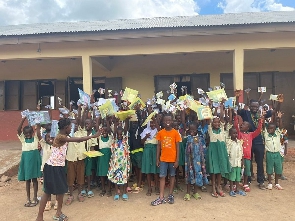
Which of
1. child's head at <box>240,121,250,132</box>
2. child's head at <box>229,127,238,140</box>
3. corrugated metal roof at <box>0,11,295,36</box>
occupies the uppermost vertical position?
corrugated metal roof at <box>0,11,295,36</box>

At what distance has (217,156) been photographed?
3.99 m

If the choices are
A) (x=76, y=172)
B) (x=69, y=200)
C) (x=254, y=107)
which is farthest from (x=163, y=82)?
(x=69, y=200)

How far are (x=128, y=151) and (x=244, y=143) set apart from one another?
1.88 meters

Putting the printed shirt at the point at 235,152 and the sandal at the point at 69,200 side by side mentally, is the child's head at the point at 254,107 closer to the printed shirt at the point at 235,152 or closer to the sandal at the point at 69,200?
the printed shirt at the point at 235,152

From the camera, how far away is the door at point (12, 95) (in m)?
9.32

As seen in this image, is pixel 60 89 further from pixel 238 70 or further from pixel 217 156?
pixel 217 156

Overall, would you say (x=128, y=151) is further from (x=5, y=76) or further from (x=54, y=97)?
(x=5, y=76)

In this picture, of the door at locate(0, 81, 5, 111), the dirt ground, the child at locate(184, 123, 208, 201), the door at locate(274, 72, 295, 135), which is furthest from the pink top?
the door at locate(274, 72, 295, 135)

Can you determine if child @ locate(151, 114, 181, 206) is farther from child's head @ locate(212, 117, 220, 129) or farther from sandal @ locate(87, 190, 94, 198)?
sandal @ locate(87, 190, 94, 198)

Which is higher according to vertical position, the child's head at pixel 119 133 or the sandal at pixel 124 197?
the child's head at pixel 119 133

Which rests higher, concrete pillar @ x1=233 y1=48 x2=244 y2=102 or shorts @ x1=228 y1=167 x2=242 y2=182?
concrete pillar @ x1=233 y1=48 x2=244 y2=102

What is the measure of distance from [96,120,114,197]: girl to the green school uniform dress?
0.90 m

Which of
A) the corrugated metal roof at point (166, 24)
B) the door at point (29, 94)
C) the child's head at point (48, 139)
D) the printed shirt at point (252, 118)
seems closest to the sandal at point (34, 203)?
the child's head at point (48, 139)

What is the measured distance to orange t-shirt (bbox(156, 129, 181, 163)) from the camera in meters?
3.83
